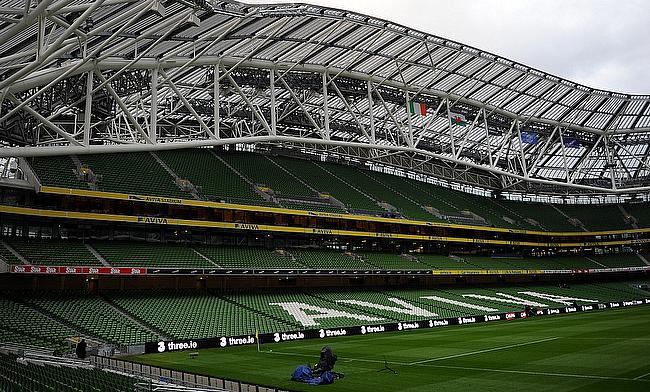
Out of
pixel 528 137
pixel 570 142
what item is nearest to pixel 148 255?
pixel 528 137

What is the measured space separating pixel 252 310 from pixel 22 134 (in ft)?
64.8

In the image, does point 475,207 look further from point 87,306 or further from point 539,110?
point 87,306

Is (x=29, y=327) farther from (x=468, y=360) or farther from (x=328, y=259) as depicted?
(x=328, y=259)

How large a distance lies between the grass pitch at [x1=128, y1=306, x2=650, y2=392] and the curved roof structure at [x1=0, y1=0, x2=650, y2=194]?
530 inches

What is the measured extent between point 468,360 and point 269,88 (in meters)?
28.6

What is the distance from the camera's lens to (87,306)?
114 feet

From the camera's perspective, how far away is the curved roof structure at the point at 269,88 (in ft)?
86.0

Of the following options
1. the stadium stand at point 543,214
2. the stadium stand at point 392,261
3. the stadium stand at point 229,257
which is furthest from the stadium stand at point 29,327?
the stadium stand at point 543,214

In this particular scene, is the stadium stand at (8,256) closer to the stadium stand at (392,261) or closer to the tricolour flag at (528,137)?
the stadium stand at (392,261)

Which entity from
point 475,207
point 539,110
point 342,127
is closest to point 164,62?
point 342,127

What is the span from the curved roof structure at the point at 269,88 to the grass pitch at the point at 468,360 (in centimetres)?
1345

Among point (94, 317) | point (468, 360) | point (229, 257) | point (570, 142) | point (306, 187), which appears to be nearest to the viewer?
point (468, 360)

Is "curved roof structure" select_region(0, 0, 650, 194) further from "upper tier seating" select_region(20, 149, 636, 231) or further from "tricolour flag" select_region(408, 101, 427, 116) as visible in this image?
"upper tier seating" select_region(20, 149, 636, 231)

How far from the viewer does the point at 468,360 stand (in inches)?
962
